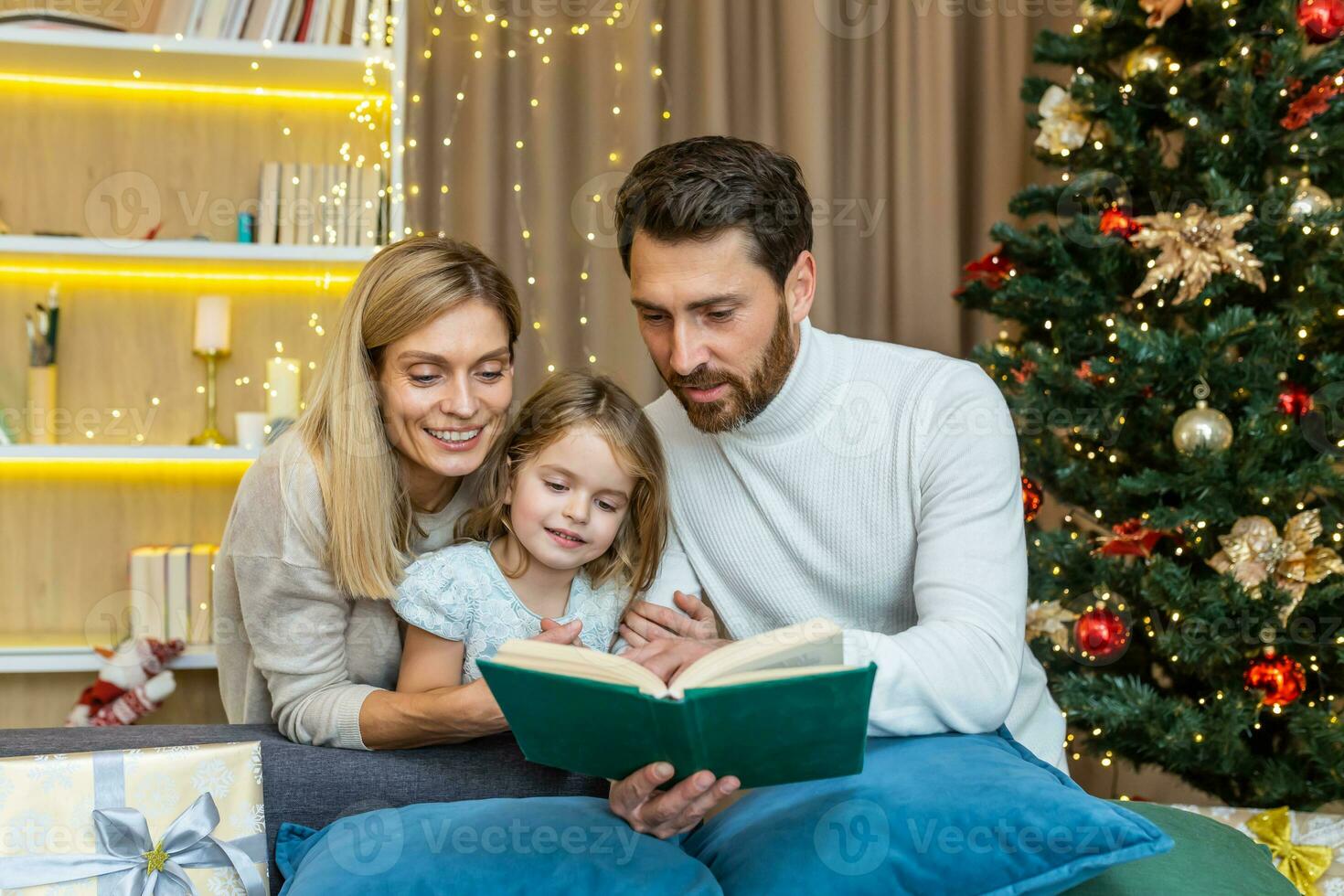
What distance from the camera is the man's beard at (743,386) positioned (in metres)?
1.64

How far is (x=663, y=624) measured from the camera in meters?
1.59

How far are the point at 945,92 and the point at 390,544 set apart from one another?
2319mm

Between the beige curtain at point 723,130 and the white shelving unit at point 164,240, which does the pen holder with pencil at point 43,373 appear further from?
the beige curtain at point 723,130

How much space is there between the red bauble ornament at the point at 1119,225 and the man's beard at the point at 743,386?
0.97m

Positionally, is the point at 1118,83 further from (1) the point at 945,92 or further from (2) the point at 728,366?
(2) the point at 728,366

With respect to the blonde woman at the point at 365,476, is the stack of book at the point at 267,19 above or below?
above

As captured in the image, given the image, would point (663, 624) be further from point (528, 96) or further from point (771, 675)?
point (528, 96)

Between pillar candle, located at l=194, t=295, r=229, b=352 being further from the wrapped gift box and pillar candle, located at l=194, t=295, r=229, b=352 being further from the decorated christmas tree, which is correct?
the wrapped gift box

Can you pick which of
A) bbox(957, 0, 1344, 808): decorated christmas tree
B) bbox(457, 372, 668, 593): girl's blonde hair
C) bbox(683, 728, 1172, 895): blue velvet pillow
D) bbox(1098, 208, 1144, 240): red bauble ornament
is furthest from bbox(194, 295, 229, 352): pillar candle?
bbox(683, 728, 1172, 895): blue velvet pillow

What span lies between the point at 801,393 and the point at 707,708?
2.65 ft

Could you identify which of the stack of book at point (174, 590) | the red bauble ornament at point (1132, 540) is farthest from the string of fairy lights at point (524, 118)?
the red bauble ornament at point (1132, 540)

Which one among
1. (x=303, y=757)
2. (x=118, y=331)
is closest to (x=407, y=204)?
(x=118, y=331)

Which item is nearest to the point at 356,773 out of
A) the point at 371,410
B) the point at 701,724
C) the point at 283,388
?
the point at 371,410

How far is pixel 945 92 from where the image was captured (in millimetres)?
3262
